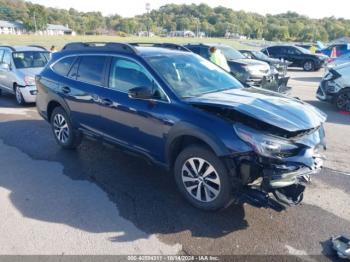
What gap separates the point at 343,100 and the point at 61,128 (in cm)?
779

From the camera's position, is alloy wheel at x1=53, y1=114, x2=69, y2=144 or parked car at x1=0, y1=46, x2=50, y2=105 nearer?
alloy wheel at x1=53, y1=114, x2=69, y2=144

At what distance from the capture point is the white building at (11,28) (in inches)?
3740

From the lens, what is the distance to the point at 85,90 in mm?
5059

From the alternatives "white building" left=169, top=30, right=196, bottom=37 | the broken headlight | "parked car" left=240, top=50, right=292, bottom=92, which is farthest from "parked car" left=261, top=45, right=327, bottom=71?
"white building" left=169, top=30, right=196, bottom=37

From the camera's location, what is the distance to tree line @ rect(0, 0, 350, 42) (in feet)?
317

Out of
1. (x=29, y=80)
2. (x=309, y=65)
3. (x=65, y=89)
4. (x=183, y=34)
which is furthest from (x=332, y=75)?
(x=183, y=34)

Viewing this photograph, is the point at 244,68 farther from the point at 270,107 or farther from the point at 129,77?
the point at 270,107

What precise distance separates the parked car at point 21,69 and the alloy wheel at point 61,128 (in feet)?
12.9

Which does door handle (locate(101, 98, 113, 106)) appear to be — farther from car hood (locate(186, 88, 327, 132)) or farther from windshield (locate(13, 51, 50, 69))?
windshield (locate(13, 51, 50, 69))

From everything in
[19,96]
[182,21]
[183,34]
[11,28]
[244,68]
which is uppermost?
[182,21]

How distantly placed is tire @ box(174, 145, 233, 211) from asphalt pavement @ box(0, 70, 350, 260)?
0.53ft

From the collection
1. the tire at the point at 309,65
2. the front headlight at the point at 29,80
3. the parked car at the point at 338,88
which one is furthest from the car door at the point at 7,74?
the tire at the point at 309,65

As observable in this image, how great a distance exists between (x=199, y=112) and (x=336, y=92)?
7.25 metres

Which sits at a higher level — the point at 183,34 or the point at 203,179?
the point at 203,179
